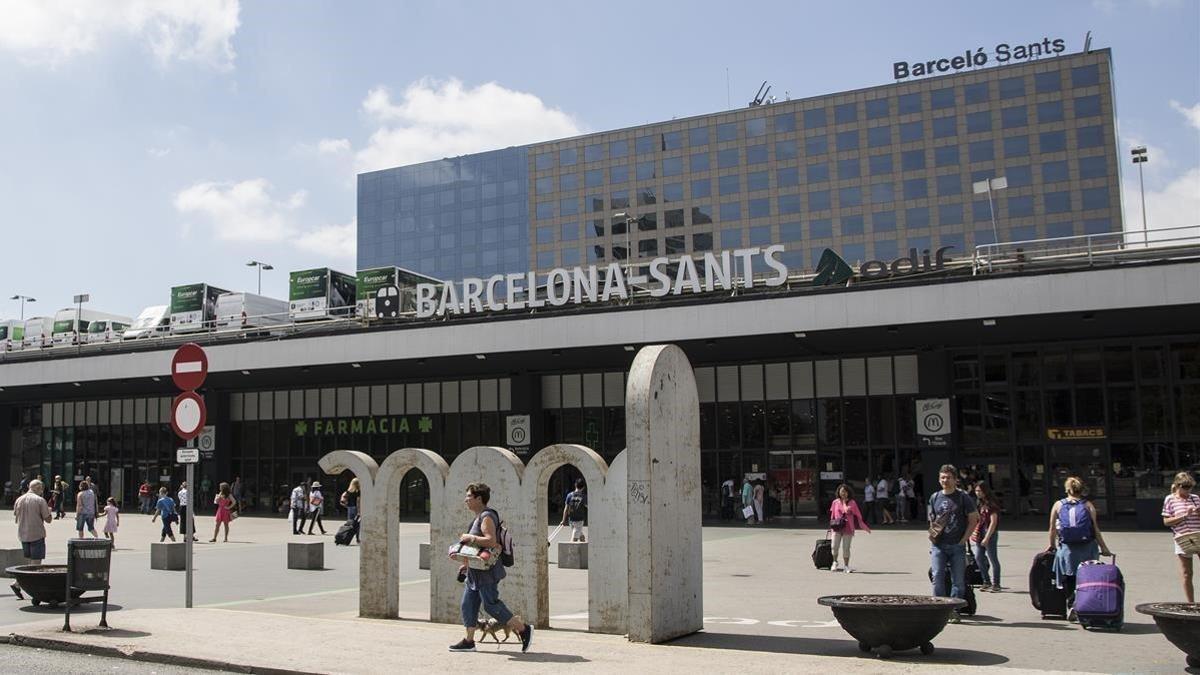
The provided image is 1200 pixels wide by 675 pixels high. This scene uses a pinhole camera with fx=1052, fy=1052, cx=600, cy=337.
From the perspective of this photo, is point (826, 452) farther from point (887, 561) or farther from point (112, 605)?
point (112, 605)

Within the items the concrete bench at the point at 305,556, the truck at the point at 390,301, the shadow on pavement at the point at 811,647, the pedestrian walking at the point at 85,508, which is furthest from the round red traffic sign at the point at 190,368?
the truck at the point at 390,301

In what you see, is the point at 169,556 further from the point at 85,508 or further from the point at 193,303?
the point at 193,303

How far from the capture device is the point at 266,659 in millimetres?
9914

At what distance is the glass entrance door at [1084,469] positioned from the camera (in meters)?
31.1

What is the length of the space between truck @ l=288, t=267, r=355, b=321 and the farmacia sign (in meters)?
14.1

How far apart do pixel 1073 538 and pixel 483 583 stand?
686 cm

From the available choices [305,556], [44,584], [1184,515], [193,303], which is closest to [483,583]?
[44,584]

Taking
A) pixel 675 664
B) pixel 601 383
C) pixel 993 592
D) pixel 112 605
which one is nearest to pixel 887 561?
pixel 993 592

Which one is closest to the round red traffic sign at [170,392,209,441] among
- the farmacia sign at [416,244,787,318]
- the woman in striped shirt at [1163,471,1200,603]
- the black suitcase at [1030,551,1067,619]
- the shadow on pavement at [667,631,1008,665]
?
the shadow on pavement at [667,631,1008,665]

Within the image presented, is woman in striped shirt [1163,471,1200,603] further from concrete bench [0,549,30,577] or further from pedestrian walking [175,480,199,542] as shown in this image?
concrete bench [0,549,30,577]

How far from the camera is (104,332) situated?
54031 mm

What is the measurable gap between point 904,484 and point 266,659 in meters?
26.1

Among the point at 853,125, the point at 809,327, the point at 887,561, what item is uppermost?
the point at 853,125

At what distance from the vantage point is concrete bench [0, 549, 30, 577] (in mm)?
18344
